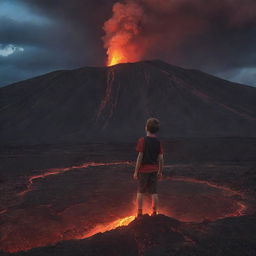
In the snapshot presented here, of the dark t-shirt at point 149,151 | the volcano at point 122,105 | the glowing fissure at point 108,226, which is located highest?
the volcano at point 122,105

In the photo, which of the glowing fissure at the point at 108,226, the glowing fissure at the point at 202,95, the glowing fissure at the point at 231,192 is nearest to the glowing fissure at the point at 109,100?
the glowing fissure at the point at 202,95

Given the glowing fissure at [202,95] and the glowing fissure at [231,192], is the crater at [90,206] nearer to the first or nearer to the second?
the glowing fissure at [231,192]

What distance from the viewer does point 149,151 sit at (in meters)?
6.09

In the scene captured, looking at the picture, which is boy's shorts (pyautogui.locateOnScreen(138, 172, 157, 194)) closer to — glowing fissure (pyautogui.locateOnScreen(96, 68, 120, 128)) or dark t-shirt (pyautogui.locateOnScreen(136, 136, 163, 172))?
dark t-shirt (pyautogui.locateOnScreen(136, 136, 163, 172))

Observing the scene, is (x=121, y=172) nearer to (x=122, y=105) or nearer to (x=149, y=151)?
(x=149, y=151)

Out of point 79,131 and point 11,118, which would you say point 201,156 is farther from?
point 11,118

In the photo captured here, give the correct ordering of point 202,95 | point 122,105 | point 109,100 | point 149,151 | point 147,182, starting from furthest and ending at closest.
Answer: point 202,95, point 109,100, point 122,105, point 147,182, point 149,151

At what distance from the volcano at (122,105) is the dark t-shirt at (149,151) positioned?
27.0 m

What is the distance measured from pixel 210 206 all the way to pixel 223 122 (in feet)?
116

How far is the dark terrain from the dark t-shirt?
2.89 ft

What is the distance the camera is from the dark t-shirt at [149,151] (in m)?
6.03

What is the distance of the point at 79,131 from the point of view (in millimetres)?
40938

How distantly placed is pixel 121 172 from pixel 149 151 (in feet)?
30.7

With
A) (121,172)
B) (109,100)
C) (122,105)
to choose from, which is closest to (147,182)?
(121,172)
